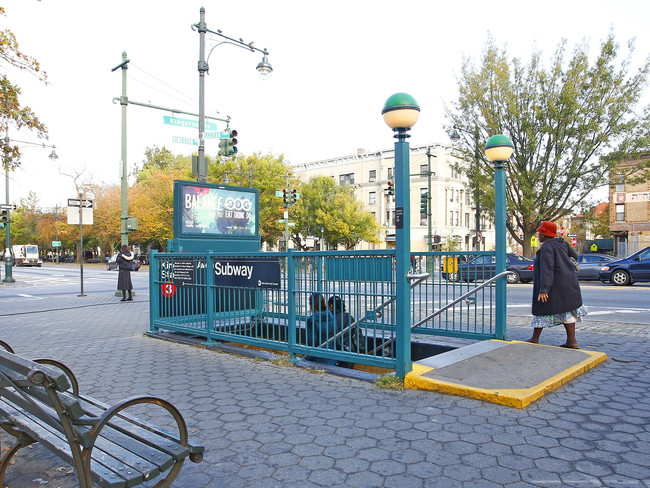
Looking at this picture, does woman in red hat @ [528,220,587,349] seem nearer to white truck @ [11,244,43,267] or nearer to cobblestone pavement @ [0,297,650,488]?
cobblestone pavement @ [0,297,650,488]

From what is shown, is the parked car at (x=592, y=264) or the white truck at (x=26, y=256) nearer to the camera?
the parked car at (x=592, y=264)

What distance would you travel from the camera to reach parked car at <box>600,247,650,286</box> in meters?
18.8

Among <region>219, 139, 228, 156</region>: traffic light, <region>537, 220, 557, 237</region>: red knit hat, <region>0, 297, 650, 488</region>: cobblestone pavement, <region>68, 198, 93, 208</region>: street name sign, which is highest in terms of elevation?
<region>219, 139, 228, 156</region>: traffic light

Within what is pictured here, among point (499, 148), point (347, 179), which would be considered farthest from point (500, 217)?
point (347, 179)

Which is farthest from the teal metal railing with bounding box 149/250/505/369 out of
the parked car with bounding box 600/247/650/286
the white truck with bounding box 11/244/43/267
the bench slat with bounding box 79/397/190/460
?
the white truck with bounding box 11/244/43/267

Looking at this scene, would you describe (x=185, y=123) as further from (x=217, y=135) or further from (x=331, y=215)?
(x=331, y=215)

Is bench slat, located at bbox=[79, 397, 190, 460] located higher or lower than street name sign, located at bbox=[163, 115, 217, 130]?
lower

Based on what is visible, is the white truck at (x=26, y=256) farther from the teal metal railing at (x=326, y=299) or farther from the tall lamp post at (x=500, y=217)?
the tall lamp post at (x=500, y=217)

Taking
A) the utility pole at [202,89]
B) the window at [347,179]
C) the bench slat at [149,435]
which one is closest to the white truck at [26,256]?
the window at [347,179]

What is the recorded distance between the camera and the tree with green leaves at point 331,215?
48688 mm

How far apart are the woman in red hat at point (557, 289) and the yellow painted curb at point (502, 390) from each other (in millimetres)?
950

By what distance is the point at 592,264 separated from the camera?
70.2ft

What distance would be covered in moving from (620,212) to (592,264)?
76.1 feet

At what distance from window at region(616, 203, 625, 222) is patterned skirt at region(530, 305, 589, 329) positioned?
40.4 metres
